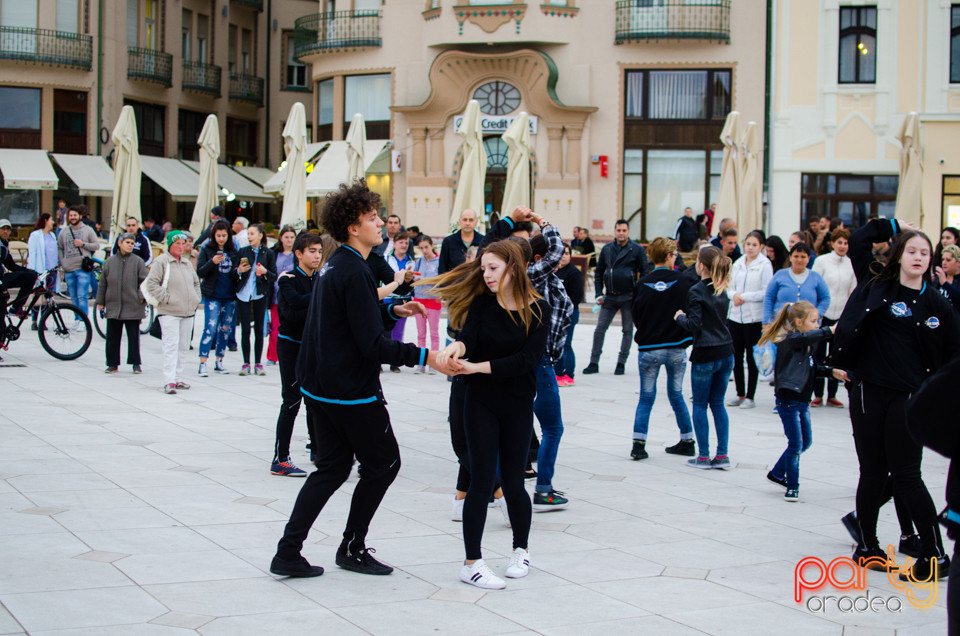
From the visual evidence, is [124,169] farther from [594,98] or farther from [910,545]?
[910,545]

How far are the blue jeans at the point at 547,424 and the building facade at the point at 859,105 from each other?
24.2 m

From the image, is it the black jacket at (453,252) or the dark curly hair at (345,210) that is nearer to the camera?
the dark curly hair at (345,210)

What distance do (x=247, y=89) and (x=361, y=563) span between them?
3792cm

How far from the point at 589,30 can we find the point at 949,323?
88.5 feet

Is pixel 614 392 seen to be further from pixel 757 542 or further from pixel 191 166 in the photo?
pixel 191 166

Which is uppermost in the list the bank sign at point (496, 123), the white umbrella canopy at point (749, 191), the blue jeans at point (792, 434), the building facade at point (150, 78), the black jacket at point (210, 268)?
the building facade at point (150, 78)

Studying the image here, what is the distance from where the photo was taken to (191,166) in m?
38.8

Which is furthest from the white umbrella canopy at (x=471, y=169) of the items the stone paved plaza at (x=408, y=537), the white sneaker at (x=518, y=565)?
the white sneaker at (x=518, y=565)

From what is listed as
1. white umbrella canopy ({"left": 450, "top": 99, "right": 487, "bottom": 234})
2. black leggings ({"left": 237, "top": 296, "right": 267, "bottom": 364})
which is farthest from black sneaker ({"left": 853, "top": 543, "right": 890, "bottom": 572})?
white umbrella canopy ({"left": 450, "top": 99, "right": 487, "bottom": 234})

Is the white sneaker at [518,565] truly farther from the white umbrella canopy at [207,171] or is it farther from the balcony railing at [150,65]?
the balcony railing at [150,65]

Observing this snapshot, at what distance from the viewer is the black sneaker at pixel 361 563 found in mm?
5578

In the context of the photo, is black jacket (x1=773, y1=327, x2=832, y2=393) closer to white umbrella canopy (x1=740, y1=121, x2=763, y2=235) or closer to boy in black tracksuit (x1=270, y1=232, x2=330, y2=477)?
boy in black tracksuit (x1=270, y1=232, x2=330, y2=477)

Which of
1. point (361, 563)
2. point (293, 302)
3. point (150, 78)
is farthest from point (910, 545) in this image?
point (150, 78)

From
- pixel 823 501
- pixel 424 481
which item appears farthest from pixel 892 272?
pixel 424 481
